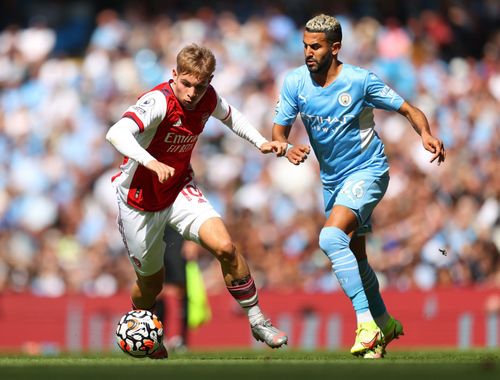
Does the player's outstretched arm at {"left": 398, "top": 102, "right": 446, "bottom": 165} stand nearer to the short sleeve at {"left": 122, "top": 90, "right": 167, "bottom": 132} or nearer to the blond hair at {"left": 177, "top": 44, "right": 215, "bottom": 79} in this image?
the blond hair at {"left": 177, "top": 44, "right": 215, "bottom": 79}

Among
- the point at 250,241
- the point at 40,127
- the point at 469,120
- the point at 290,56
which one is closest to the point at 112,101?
the point at 40,127

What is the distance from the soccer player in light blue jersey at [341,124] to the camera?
10422 mm

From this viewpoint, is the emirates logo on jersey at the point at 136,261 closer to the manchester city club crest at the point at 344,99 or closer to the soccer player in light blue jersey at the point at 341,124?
the soccer player in light blue jersey at the point at 341,124

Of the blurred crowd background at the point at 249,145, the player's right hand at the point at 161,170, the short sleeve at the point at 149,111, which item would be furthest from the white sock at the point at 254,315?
the blurred crowd background at the point at 249,145

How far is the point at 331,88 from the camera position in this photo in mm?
10602

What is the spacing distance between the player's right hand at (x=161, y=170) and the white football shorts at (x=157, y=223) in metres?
0.86

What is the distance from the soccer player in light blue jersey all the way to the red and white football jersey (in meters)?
0.73

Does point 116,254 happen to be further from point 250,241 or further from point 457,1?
point 457,1

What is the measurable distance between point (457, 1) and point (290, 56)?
3.27 meters

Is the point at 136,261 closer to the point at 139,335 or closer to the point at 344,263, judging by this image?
the point at 139,335

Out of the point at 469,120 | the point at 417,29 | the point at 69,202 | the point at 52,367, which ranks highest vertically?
the point at 417,29

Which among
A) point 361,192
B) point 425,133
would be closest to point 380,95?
point 425,133

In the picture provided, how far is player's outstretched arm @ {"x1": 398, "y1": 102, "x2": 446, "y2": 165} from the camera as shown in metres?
10.2

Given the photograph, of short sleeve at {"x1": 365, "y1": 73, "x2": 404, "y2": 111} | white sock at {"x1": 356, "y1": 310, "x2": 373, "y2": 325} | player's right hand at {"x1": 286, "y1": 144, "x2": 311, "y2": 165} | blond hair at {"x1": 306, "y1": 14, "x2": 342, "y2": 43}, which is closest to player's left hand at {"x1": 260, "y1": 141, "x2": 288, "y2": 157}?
player's right hand at {"x1": 286, "y1": 144, "x2": 311, "y2": 165}
